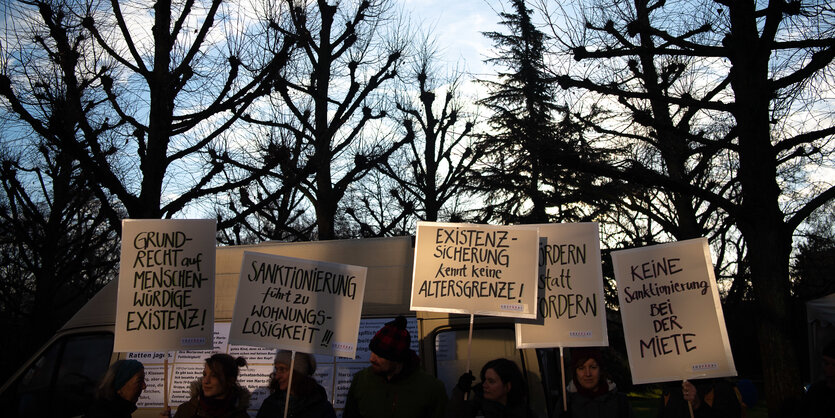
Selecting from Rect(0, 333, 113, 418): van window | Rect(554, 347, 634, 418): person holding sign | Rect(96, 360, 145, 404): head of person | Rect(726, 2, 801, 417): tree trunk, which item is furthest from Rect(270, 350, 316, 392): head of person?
Rect(726, 2, 801, 417): tree trunk

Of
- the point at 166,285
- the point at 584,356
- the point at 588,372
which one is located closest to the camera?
the point at 588,372

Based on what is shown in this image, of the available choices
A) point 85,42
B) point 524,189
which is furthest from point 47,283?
point 524,189

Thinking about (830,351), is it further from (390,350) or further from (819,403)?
(390,350)

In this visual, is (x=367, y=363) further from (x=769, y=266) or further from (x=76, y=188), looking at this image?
(x=76, y=188)

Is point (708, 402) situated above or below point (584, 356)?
below

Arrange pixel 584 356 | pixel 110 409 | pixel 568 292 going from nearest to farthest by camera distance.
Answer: pixel 110 409 < pixel 584 356 < pixel 568 292

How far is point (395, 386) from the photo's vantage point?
5.11m

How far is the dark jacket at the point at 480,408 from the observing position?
15.6 ft

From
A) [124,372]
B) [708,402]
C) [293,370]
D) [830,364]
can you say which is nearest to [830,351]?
[830,364]

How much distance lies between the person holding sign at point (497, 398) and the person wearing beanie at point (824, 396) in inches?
78.6

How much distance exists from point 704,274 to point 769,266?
293 centimetres

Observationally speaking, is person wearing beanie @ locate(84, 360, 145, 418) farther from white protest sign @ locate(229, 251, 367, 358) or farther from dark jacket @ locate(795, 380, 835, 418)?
dark jacket @ locate(795, 380, 835, 418)

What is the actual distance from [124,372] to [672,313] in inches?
160

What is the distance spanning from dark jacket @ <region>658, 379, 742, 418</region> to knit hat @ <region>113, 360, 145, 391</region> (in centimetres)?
413
